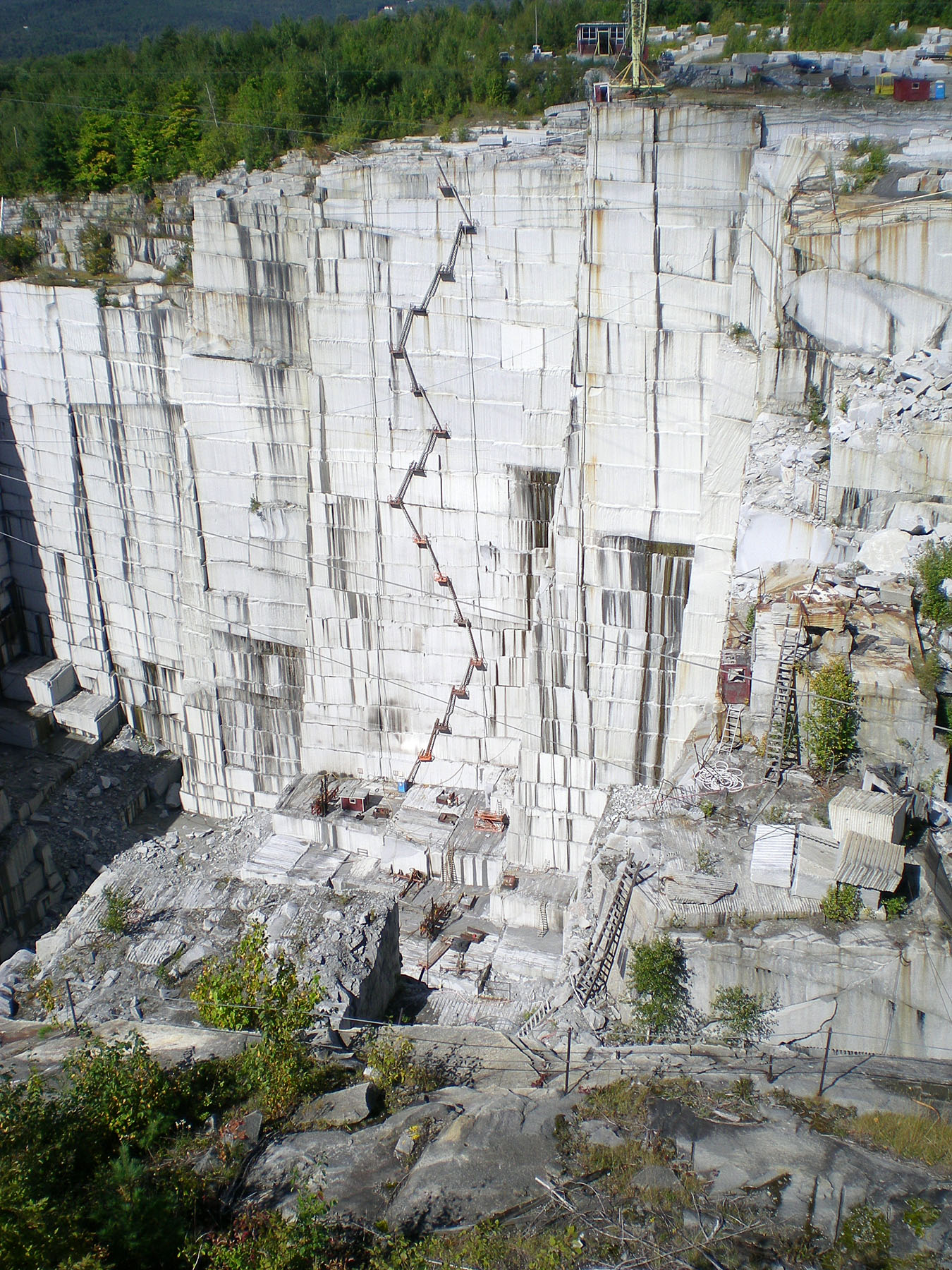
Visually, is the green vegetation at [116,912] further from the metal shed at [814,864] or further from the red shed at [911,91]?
the red shed at [911,91]

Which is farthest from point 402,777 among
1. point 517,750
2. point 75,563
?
point 75,563

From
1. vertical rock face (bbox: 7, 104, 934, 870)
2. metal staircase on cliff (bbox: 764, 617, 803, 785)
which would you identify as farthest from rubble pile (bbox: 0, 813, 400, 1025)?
metal staircase on cliff (bbox: 764, 617, 803, 785)

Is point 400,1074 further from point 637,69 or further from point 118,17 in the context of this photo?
point 118,17

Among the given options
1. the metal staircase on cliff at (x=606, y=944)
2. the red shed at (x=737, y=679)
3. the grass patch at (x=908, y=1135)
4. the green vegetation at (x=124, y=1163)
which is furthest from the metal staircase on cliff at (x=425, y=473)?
the grass patch at (x=908, y=1135)

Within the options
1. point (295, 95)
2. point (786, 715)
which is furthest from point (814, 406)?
point (295, 95)

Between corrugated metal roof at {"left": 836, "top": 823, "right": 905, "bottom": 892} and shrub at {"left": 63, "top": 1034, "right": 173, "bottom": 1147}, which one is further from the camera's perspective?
corrugated metal roof at {"left": 836, "top": 823, "right": 905, "bottom": 892}

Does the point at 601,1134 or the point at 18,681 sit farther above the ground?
the point at 601,1134

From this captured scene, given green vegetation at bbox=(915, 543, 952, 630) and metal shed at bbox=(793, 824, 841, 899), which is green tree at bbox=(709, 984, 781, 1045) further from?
green vegetation at bbox=(915, 543, 952, 630)
